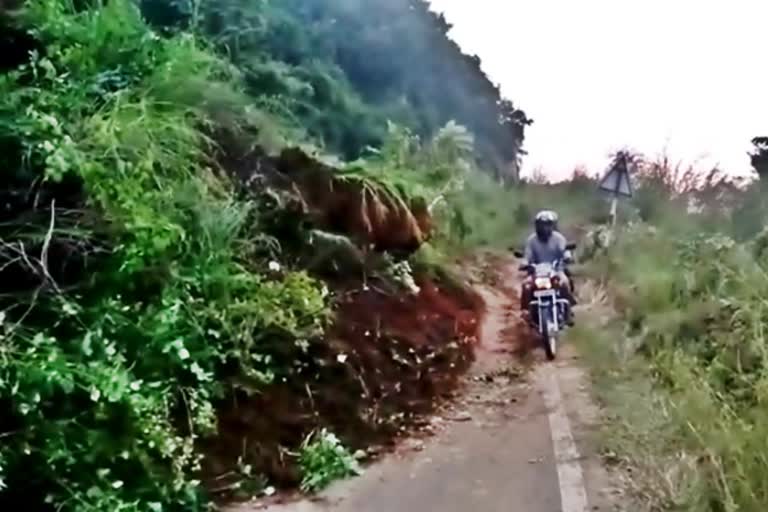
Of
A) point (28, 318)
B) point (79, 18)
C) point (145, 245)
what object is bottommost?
point (28, 318)

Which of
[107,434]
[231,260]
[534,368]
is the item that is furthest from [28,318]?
[534,368]

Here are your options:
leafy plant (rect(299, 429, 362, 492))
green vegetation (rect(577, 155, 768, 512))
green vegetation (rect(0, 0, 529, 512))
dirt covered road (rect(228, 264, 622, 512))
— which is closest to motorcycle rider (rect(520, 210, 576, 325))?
green vegetation (rect(577, 155, 768, 512))

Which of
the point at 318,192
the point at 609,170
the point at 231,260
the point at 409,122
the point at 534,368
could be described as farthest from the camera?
the point at 409,122

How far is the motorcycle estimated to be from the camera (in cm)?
470

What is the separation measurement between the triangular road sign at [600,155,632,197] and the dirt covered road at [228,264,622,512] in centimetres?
153

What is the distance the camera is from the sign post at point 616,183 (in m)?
5.54

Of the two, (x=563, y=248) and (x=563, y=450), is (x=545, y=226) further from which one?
(x=563, y=450)

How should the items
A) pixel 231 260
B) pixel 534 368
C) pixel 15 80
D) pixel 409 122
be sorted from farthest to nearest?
pixel 409 122 → pixel 534 368 → pixel 231 260 → pixel 15 80

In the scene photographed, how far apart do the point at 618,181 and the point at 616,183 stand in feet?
0.07

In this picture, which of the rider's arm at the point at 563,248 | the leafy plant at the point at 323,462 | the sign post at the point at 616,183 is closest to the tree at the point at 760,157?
the sign post at the point at 616,183

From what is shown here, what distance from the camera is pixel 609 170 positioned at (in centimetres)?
558

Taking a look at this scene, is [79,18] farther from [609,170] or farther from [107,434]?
[609,170]

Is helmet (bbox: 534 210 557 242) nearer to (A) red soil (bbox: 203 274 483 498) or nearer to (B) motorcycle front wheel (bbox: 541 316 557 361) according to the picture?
(B) motorcycle front wheel (bbox: 541 316 557 361)

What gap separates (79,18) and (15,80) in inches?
19.0
